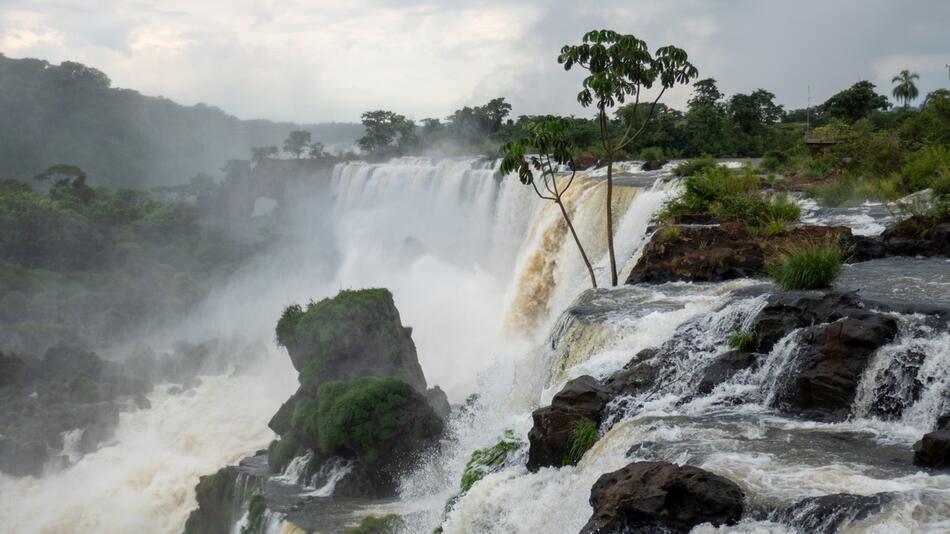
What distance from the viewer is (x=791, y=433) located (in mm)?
8320

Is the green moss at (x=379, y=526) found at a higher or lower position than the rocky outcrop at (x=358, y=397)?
lower

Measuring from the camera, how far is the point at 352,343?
2033 cm

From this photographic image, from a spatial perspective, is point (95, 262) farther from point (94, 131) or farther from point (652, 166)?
point (94, 131)

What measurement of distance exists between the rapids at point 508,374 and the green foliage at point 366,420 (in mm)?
858

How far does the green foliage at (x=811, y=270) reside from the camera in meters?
11.6

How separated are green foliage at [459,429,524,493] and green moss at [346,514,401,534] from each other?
3194mm

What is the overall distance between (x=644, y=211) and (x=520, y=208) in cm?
1072

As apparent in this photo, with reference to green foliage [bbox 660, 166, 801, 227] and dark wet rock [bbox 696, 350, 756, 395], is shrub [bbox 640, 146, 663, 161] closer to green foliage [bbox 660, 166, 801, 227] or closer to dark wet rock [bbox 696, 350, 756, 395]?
green foliage [bbox 660, 166, 801, 227]

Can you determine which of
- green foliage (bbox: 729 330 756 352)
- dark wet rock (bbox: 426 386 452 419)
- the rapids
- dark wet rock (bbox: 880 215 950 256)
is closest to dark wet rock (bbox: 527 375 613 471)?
the rapids

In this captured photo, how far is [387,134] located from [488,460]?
53.6 m

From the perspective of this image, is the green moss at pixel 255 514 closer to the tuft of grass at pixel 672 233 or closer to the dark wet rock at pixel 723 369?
the tuft of grass at pixel 672 233

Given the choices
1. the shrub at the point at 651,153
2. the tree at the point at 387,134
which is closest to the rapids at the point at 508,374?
the shrub at the point at 651,153

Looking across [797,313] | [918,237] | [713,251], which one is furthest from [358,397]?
[918,237]

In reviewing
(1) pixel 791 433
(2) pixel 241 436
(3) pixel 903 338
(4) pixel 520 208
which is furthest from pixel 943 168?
(2) pixel 241 436
